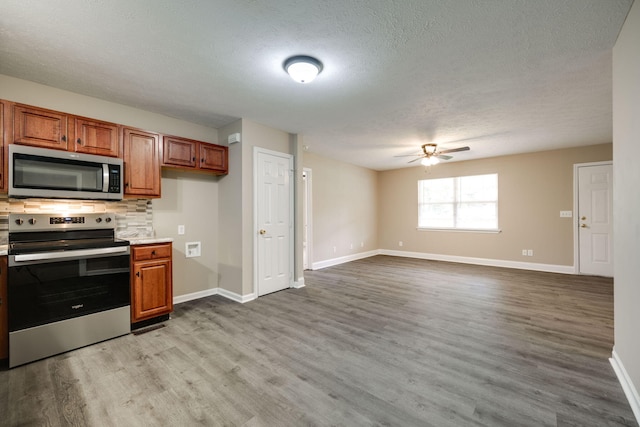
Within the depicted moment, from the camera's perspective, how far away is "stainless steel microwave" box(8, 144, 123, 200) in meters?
2.30

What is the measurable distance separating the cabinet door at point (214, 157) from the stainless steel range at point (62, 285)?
1.36 m

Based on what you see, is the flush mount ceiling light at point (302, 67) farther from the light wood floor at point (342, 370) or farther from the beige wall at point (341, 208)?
the beige wall at point (341, 208)

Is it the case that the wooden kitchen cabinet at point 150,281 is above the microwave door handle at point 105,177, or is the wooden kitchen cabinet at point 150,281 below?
below

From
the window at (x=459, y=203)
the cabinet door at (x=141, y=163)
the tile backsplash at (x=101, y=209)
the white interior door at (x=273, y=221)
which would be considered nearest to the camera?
the tile backsplash at (x=101, y=209)

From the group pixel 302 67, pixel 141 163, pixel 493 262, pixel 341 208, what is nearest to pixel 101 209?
pixel 141 163

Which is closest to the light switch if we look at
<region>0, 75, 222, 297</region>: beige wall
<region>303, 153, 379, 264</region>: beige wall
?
<region>0, 75, 222, 297</region>: beige wall

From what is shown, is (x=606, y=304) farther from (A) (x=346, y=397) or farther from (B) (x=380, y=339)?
(A) (x=346, y=397)

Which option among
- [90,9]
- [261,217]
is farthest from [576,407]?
[90,9]

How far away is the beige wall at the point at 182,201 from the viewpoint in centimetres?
303

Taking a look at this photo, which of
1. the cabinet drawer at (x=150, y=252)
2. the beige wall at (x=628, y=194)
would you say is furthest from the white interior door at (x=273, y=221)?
the beige wall at (x=628, y=194)

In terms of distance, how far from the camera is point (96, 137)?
8.99ft

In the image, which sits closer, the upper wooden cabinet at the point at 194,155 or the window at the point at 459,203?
the upper wooden cabinet at the point at 194,155

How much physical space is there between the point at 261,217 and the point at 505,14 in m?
3.31

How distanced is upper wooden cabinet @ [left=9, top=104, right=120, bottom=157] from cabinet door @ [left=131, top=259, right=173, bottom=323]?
4.16ft
